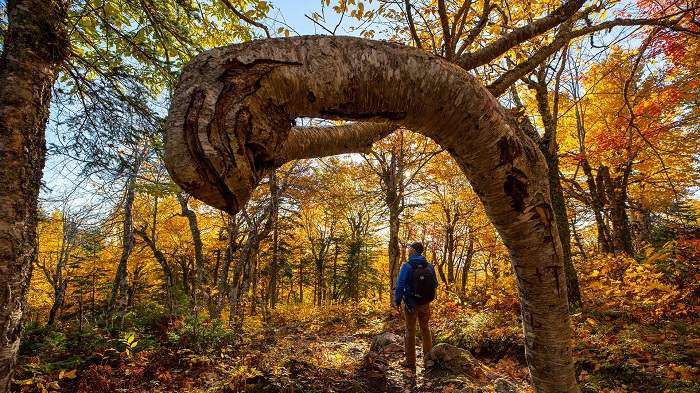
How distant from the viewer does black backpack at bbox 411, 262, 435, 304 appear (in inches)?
216

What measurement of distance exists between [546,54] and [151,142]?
14.5 ft

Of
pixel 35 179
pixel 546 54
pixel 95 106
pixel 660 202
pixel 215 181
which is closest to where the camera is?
pixel 215 181

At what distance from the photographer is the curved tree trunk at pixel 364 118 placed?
0.94 metres

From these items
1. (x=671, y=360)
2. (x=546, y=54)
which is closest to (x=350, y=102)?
(x=546, y=54)

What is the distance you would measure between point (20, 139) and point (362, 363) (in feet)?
19.4

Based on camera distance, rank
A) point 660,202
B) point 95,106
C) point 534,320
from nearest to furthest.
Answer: point 534,320 < point 95,106 < point 660,202

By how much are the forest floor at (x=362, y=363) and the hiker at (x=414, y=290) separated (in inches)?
24.3

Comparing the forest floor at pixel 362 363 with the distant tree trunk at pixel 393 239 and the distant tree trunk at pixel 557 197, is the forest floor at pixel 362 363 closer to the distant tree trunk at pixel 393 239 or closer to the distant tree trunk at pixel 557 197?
the distant tree trunk at pixel 557 197

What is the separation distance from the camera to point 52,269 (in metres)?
15.7

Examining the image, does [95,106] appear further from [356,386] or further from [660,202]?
[660,202]

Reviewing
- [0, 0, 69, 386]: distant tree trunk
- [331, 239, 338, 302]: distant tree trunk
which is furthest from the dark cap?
[331, 239, 338, 302]: distant tree trunk

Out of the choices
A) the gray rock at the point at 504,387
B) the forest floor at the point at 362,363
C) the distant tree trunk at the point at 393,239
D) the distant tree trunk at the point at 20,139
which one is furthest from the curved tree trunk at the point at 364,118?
the distant tree trunk at the point at 393,239

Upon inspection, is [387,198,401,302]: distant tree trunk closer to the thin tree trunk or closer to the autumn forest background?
the autumn forest background

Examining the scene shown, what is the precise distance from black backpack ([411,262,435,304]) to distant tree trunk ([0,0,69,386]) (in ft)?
15.5
